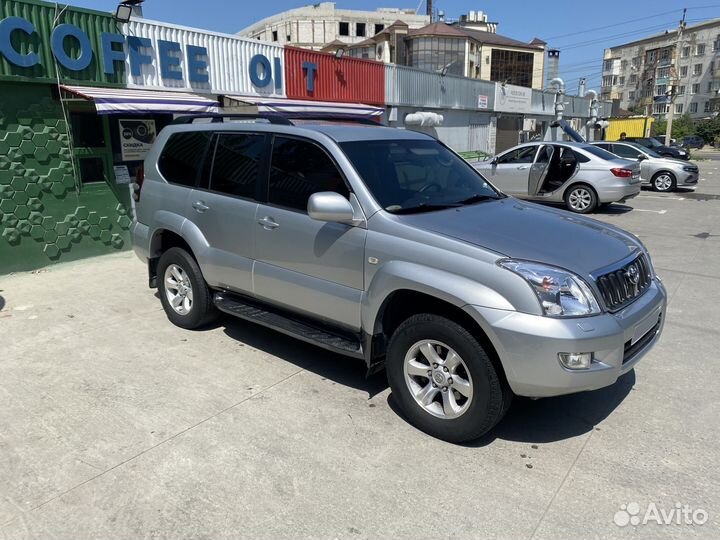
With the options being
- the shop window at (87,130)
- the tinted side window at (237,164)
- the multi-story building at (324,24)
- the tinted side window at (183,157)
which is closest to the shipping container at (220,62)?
the shop window at (87,130)

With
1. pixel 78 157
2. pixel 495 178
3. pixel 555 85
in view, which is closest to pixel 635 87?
pixel 555 85

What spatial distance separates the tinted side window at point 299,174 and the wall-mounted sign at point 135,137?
5411 mm

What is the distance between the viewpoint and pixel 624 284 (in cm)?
337

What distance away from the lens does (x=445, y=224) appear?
3545 mm

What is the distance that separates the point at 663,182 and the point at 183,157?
54.2 ft

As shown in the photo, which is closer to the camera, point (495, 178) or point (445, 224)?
point (445, 224)

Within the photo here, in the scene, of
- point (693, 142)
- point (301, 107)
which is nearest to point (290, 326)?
point (301, 107)

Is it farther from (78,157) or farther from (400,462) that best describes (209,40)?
(400,462)

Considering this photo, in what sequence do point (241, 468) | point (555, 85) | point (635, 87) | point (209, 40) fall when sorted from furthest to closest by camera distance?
1. point (635, 87)
2. point (555, 85)
3. point (209, 40)
4. point (241, 468)

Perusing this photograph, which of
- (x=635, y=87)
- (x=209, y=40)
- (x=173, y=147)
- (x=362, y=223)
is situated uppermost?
(x=635, y=87)

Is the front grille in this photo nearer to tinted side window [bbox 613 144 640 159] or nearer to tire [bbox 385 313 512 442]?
tire [bbox 385 313 512 442]

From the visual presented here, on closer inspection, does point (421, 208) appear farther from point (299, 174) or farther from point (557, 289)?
point (557, 289)

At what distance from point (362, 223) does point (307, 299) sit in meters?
0.77

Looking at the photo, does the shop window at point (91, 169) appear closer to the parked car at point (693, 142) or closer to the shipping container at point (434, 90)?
the shipping container at point (434, 90)
